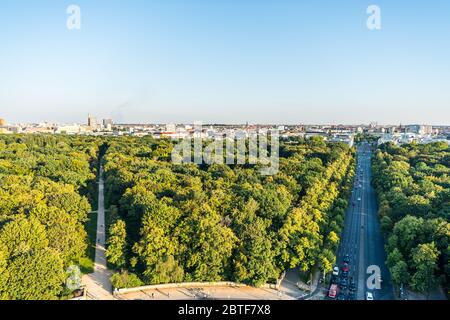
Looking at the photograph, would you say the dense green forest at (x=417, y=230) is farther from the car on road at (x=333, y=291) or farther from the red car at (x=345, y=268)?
the car on road at (x=333, y=291)

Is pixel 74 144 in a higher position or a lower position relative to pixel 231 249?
higher

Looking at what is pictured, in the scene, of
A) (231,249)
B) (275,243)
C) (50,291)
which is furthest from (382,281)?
(50,291)

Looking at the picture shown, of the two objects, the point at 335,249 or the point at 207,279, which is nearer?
the point at 207,279

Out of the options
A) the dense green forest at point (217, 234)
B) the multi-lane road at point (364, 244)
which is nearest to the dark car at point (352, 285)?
the multi-lane road at point (364, 244)

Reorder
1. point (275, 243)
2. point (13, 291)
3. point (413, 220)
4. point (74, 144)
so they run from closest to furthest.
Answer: point (13, 291), point (275, 243), point (413, 220), point (74, 144)

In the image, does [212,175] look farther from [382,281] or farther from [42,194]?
[382,281]
